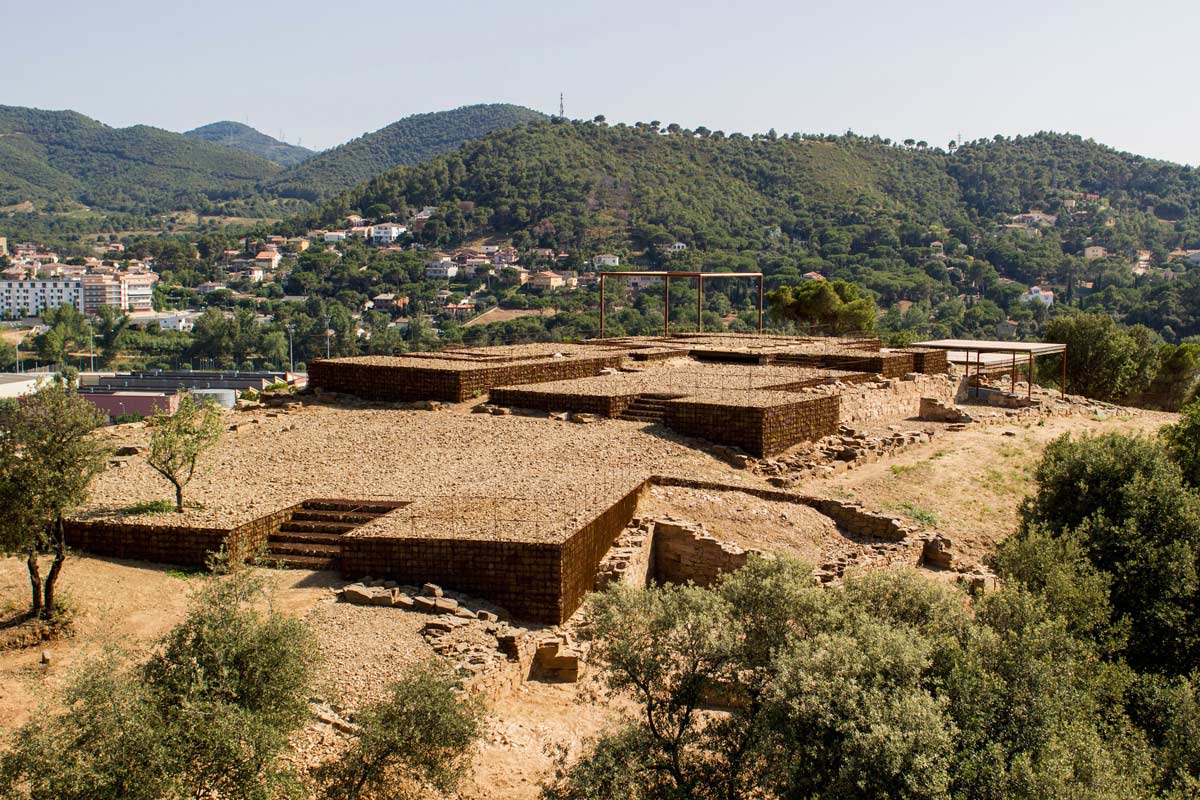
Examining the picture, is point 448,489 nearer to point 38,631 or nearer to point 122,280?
point 38,631

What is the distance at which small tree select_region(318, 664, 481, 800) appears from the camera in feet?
22.3

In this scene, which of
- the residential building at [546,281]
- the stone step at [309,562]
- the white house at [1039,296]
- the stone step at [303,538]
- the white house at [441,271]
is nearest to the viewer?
the stone step at [309,562]

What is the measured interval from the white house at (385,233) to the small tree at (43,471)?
93.9 m

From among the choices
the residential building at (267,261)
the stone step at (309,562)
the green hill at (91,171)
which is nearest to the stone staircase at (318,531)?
the stone step at (309,562)

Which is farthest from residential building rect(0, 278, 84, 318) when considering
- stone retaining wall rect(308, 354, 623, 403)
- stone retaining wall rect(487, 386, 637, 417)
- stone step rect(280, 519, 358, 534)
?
stone step rect(280, 519, 358, 534)

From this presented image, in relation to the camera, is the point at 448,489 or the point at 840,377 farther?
the point at 840,377

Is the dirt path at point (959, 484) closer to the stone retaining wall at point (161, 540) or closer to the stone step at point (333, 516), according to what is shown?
the stone step at point (333, 516)

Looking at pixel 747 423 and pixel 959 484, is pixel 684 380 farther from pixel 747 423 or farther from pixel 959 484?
pixel 959 484

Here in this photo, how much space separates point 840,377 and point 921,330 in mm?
41492

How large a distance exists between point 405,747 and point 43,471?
13.9ft

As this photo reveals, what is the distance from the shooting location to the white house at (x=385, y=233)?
101 metres

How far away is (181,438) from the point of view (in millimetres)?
11336

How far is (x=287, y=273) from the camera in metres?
97.2

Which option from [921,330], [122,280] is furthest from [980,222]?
[122,280]
